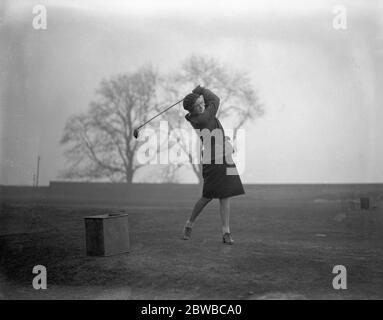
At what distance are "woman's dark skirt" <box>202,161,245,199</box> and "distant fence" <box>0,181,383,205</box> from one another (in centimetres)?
1314

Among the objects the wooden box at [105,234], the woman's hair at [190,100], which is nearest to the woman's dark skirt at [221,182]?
the woman's hair at [190,100]

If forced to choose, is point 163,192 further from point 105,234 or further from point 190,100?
point 105,234

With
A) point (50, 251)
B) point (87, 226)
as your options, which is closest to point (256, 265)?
point (87, 226)

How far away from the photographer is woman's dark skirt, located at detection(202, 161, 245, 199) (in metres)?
4.91

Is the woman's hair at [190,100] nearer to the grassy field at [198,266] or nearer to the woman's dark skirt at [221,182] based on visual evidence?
the woman's dark skirt at [221,182]

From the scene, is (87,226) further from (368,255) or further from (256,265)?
(368,255)

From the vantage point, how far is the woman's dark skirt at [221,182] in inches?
193

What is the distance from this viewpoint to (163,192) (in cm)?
2072

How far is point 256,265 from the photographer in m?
3.91

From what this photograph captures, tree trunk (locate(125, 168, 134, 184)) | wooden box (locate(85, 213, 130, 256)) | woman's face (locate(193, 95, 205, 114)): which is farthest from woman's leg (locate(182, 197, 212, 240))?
tree trunk (locate(125, 168, 134, 184))

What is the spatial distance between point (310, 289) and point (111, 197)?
737 inches

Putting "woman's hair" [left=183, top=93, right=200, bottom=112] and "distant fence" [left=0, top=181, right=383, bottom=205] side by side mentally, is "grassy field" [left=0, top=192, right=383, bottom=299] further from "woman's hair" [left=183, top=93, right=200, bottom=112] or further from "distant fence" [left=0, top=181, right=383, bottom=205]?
"distant fence" [left=0, top=181, right=383, bottom=205]

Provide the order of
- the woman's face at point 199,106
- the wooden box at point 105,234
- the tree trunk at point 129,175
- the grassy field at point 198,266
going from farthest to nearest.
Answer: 1. the tree trunk at point 129,175
2. the woman's face at point 199,106
3. the wooden box at point 105,234
4. the grassy field at point 198,266
